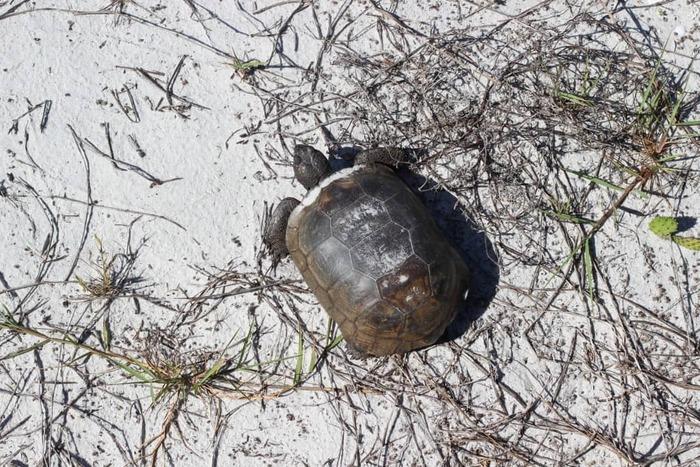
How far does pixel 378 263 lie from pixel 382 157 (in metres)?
0.75

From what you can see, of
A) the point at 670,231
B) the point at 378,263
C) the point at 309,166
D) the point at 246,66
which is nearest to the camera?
the point at 378,263

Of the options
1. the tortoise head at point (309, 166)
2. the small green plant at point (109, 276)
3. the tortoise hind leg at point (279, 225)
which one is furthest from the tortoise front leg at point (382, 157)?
the small green plant at point (109, 276)

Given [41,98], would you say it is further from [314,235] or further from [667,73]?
[667,73]

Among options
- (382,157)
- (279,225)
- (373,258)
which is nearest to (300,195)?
(279,225)

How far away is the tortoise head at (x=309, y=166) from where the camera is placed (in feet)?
12.7

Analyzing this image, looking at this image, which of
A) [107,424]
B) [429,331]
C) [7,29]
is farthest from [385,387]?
[7,29]

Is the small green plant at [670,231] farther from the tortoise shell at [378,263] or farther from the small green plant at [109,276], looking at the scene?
the small green plant at [109,276]

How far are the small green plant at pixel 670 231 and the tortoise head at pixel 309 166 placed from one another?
79.0 inches

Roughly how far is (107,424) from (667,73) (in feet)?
13.4

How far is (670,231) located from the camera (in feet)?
13.1

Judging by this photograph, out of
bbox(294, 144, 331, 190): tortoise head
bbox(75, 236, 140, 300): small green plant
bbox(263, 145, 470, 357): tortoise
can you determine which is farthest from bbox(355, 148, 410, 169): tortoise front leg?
bbox(75, 236, 140, 300): small green plant

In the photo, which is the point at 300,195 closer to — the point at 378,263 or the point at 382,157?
the point at 382,157

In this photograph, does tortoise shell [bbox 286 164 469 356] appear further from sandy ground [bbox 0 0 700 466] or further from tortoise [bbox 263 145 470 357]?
sandy ground [bbox 0 0 700 466]

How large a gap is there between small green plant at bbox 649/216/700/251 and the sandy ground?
0.21 ft
